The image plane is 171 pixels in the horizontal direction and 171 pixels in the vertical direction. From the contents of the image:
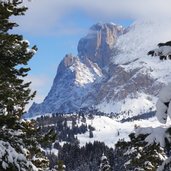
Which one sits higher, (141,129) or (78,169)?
(141,129)

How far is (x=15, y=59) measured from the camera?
553 inches

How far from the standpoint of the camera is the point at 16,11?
47.9 feet

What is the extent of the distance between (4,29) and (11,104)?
2453mm

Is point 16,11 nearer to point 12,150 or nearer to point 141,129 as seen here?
point 12,150

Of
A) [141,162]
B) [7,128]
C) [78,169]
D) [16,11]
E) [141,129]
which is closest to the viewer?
[141,129]

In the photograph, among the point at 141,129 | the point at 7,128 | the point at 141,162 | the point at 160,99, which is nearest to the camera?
the point at 160,99

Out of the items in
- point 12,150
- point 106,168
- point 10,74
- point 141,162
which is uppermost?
point 10,74

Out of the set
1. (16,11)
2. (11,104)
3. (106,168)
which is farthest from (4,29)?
(106,168)

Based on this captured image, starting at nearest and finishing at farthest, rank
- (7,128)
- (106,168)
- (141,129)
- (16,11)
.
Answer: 1. (141,129)
2. (7,128)
3. (16,11)
4. (106,168)

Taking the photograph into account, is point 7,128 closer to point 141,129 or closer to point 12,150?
point 12,150

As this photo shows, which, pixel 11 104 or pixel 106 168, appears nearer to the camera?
pixel 11 104

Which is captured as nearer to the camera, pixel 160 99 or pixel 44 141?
pixel 160 99

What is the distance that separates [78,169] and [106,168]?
128 meters

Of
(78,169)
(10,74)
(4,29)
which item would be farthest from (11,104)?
(78,169)
